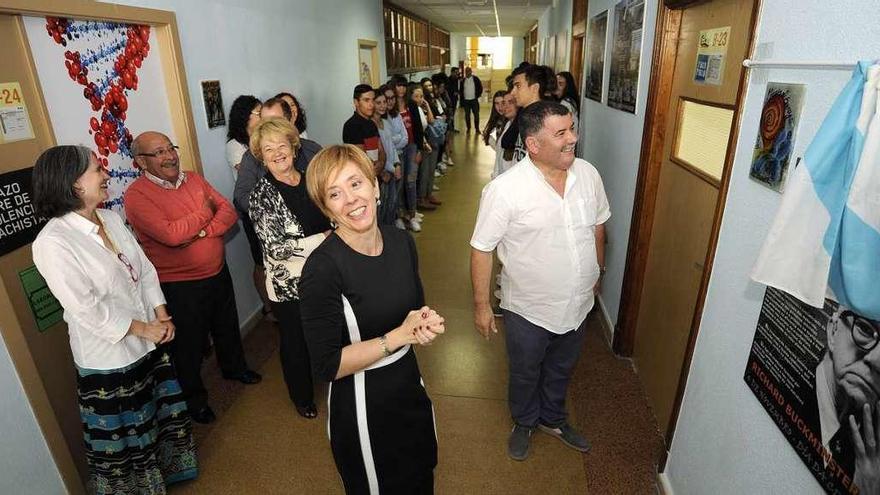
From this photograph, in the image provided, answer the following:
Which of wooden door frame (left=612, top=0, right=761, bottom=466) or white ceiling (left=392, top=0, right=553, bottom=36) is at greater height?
white ceiling (left=392, top=0, right=553, bottom=36)

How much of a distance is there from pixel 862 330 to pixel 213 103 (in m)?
3.38

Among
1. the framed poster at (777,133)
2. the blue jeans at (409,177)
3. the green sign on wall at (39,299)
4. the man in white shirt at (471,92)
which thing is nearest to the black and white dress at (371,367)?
the framed poster at (777,133)

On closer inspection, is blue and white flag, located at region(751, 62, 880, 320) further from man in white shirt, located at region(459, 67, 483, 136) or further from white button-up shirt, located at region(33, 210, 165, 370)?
man in white shirt, located at region(459, 67, 483, 136)

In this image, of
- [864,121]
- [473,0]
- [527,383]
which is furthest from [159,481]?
[473,0]

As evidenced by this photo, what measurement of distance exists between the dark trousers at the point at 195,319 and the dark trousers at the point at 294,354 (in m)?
0.35

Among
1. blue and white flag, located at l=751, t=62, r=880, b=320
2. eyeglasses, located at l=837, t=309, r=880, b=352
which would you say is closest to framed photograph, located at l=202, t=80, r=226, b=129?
blue and white flag, located at l=751, t=62, r=880, b=320

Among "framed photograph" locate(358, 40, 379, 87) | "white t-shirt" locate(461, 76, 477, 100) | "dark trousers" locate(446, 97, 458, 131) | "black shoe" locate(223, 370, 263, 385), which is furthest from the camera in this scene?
"white t-shirt" locate(461, 76, 477, 100)

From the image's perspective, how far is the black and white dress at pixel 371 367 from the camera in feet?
4.17

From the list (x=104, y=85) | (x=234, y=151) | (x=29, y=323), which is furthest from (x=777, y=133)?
(x=234, y=151)

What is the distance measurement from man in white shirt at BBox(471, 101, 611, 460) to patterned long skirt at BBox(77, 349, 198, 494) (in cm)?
141

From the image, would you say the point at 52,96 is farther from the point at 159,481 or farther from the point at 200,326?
the point at 159,481

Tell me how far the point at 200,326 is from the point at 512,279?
1670 millimetres

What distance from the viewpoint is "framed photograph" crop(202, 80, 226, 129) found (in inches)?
121

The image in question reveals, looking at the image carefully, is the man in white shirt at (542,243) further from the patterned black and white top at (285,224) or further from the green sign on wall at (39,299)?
the green sign on wall at (39,299)
